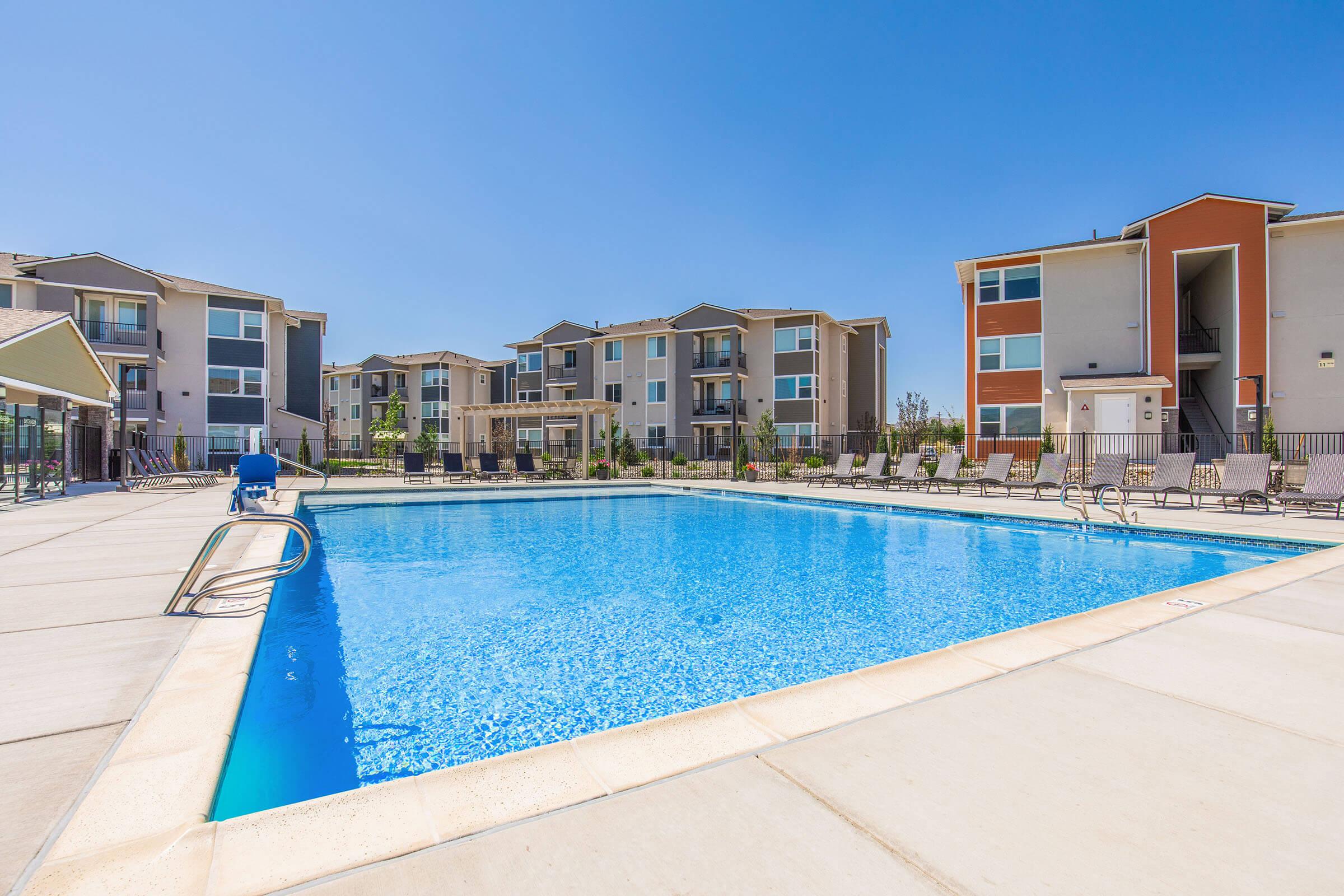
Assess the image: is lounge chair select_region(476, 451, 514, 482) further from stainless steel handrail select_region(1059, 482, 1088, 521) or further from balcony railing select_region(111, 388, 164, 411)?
stainless steel handrail select_region(1059, 482, 1088, 521)

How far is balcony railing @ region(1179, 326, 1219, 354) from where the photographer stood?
836 inches

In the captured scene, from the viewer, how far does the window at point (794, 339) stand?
109ft

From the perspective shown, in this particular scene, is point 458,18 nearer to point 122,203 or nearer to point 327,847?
point 122,203

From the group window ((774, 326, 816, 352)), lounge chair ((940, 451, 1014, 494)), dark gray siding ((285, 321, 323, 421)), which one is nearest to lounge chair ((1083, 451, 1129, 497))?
lounge chair ((940, 451, 1014, 494))

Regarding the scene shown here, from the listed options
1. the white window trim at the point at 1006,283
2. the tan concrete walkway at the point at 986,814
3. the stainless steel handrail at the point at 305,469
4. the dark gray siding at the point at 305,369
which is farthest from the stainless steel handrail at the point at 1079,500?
the dark gray siding at the point at 305,369

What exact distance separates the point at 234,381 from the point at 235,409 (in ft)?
4.21

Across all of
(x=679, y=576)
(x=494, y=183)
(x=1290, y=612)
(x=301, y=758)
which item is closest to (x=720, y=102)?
(x=494, y=183)

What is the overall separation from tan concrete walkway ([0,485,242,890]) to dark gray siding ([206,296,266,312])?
78.5 ft

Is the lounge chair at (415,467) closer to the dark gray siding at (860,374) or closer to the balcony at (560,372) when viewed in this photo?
the balcony at (560,372)

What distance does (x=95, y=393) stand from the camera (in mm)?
16938

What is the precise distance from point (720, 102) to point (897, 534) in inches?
535

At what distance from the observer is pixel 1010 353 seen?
73.2 feet

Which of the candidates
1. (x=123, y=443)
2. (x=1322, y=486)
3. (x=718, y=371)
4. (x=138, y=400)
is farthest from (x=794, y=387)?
(x=138, y=400)

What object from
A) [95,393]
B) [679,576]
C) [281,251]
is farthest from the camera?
[281,251]
